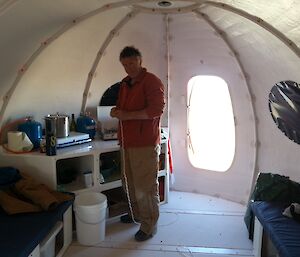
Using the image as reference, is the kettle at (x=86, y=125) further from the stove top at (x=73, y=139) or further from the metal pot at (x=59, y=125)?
the metal pot at (x=59, y=125)

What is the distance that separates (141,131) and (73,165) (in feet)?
3.69

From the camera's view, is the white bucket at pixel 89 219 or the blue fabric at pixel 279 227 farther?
the white bucket at pixel 89 219

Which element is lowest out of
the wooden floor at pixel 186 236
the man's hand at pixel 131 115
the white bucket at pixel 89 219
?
the wooden floor at pixel 186 236

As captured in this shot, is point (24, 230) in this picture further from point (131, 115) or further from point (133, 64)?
point (133, 64)

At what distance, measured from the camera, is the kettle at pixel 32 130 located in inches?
136

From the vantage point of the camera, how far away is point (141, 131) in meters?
3.20

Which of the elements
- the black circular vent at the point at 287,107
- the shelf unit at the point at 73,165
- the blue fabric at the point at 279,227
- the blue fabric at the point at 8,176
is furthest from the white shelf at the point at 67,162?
the blue fabric at the point at 279,227

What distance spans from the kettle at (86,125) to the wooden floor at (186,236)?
1052 mm

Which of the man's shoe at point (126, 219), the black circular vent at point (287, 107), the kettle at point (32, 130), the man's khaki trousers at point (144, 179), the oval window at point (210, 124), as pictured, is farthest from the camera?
the oval window at point (210, 124)

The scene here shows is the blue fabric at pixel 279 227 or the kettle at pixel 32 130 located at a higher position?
the kettle at pixel 32 130

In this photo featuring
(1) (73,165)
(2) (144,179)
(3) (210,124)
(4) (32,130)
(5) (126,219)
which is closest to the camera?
(2) (144,179)

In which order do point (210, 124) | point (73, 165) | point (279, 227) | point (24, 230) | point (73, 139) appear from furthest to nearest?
point (210, 124)
point (73, 165)
point (73, 139)
point (279, 227)
point (24, 230)

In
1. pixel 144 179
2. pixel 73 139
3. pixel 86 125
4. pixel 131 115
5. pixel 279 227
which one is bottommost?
pixel 279 227

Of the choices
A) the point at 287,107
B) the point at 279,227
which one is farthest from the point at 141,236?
the point at 287,107
